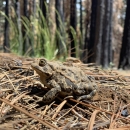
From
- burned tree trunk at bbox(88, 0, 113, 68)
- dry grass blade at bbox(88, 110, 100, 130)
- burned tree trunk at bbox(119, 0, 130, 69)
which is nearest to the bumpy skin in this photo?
dry grass blade at bbox(88, 110, 100, 130)

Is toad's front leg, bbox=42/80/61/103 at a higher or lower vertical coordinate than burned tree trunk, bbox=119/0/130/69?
higher

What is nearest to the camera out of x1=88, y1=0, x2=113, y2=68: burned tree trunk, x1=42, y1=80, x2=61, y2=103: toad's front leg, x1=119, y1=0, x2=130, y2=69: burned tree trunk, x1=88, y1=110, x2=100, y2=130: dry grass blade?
x1=88, y1=110, x2=100, y2=130: dry grass blade

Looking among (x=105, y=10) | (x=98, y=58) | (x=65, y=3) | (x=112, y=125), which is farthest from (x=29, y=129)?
(x=65, y=3)

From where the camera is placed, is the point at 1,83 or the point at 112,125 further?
the point at 1,83

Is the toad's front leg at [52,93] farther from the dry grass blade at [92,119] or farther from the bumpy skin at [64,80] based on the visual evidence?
the dry grass blade at [92,119]

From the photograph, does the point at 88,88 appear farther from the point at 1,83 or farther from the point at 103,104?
the point at 1,83

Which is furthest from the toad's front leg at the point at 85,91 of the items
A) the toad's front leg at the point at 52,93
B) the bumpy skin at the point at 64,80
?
the toad's front leg at the point at 52,93

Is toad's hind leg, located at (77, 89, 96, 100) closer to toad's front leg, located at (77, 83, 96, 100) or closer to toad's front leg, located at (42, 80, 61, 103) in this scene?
toad's front leg, located at (77, 83, 96, 100)

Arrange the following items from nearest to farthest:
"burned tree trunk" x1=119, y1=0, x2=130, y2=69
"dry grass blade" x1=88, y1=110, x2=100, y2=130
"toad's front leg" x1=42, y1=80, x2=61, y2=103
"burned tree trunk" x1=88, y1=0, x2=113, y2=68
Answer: "dry grass blade" x1=88, y1=110, x2=100, y2=130
"toad's front leg" x1=42, y1=80, x2=61, y2=103
"burned tree trunk" x1=119, y1=0, x2=130, y2=69
"burned tree trunk" x1=88, y1=0, x2=113, y2=68
